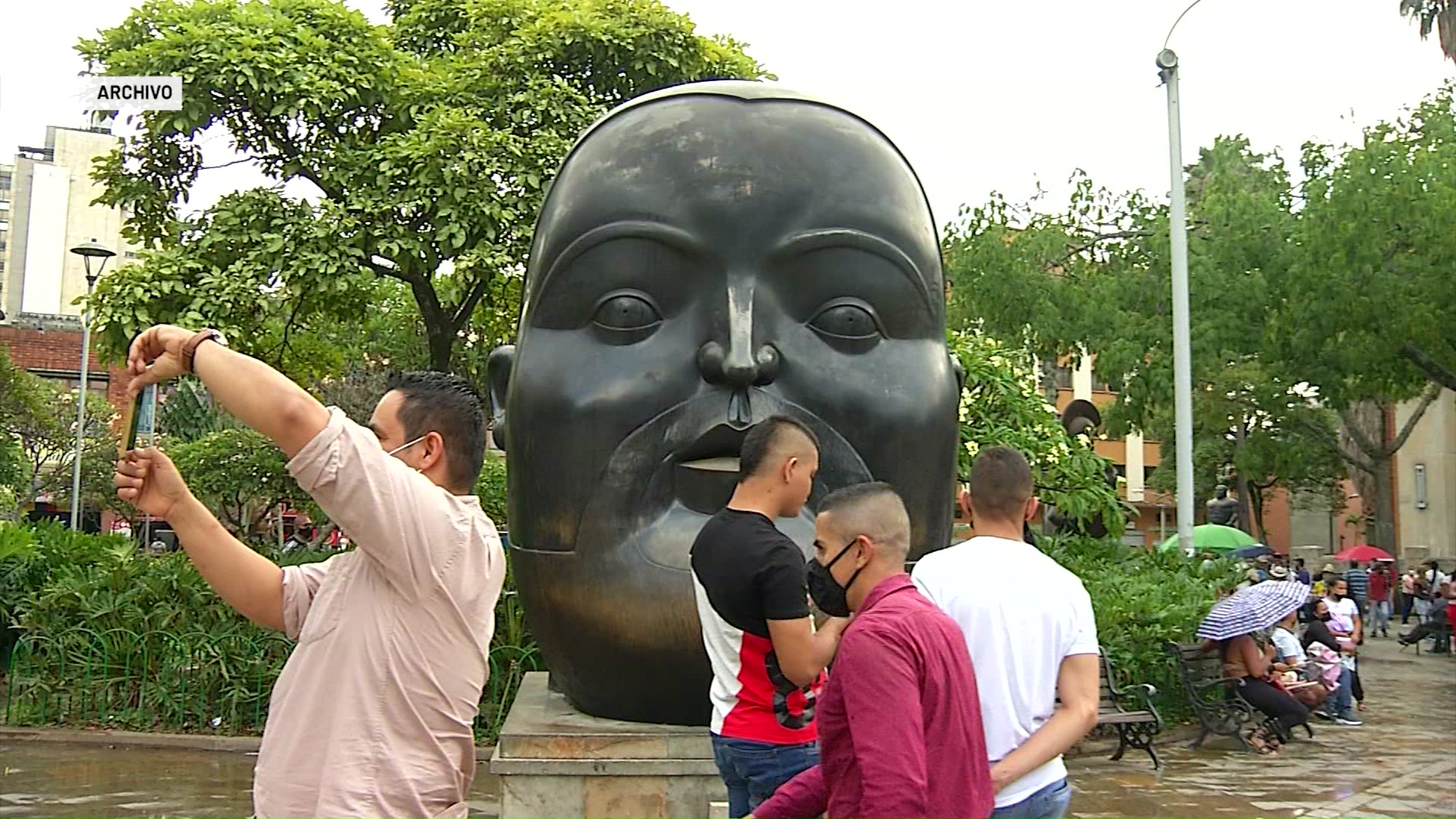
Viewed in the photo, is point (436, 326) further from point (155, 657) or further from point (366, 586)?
point (366, 586)

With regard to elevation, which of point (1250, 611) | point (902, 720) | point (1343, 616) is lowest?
point (1343, 616)

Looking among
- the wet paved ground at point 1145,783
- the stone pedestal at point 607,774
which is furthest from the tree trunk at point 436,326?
the stone pedestal at point 607,774

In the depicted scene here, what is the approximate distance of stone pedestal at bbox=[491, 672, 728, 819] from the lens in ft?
16.5

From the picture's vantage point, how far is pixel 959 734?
9.36 ft

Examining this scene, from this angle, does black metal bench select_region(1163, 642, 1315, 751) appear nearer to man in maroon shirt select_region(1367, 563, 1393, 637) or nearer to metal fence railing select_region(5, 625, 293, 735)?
metal fence railing select_region(5, 625, 293, 735)

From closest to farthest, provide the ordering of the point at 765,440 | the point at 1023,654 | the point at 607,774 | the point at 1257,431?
the point at 1023,654 → the point at 765,440 → the point at 607,774 → the point at 1257,431

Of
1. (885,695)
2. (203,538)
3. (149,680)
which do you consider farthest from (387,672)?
(149,680)

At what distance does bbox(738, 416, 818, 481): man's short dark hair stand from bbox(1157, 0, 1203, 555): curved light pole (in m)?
12.6

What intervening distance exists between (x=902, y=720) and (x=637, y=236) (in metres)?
2.94

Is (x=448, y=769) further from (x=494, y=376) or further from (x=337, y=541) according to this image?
(x=337, y=541)

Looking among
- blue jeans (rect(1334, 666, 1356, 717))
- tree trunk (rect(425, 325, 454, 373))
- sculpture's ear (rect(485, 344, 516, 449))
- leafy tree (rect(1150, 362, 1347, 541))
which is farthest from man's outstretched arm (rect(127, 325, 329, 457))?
leafy tree (rect(1150, 362, 1347, 541))

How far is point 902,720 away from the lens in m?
2.67

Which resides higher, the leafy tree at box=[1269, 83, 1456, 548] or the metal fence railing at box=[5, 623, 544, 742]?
the leafy tree at box=[1269, 83, 1456, 548]

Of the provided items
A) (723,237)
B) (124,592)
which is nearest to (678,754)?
(723,237)
